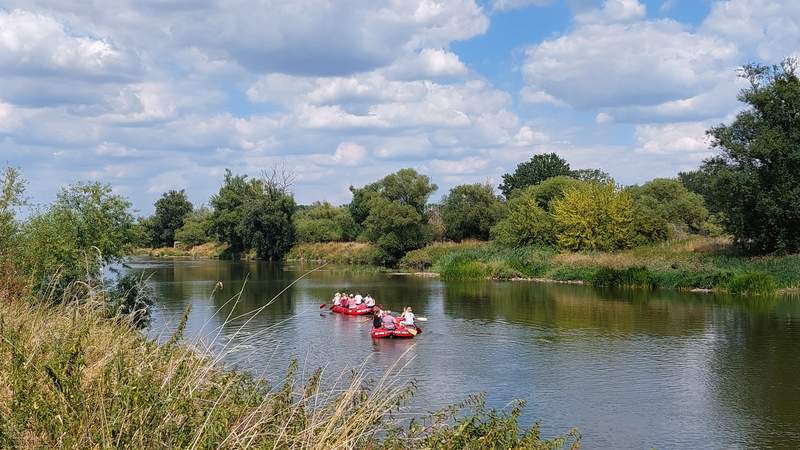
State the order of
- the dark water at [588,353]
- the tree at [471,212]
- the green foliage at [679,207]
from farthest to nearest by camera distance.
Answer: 1. the tree at [471,212]
2. the green foliage at [679,207]
3. the dark water at [588,353]

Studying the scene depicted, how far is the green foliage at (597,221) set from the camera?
174ft

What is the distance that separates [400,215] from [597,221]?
1729cm

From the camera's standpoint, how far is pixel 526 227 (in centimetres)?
5753

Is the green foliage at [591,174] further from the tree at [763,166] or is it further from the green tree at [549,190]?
the tree at [763,166]

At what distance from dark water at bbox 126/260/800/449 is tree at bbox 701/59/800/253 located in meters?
6.69

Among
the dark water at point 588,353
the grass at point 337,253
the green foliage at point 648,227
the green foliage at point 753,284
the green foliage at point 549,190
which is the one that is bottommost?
the dark water at point 588,353

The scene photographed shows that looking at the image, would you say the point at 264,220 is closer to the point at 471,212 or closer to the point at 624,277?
the point at 471,212

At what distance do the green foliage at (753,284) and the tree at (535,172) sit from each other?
43.4 metres

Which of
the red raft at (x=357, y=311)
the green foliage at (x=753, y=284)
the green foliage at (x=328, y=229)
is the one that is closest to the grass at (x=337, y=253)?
the green foliage at (x=328, y=229)

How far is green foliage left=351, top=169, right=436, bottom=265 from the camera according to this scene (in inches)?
2501

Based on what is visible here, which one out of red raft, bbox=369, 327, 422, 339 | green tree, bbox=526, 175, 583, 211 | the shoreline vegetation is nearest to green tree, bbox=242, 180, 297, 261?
Answer: the shoreline vegetation

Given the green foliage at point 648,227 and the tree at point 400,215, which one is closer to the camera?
the green foliage at point 648,227

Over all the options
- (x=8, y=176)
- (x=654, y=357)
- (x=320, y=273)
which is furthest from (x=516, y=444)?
(x=320, y=273)

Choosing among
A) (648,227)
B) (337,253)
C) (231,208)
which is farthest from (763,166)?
(231,208)
